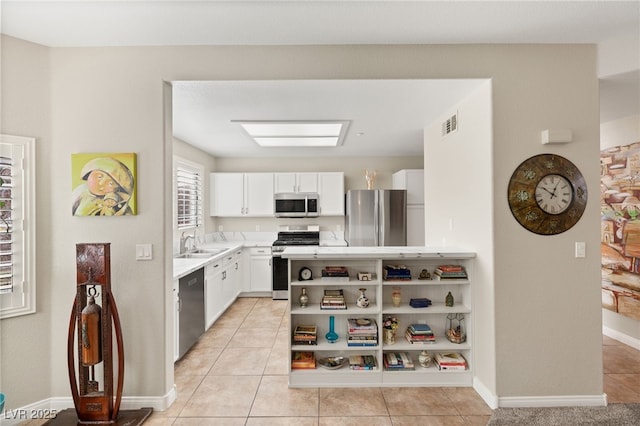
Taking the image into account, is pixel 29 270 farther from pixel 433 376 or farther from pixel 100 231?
pixel 433 376

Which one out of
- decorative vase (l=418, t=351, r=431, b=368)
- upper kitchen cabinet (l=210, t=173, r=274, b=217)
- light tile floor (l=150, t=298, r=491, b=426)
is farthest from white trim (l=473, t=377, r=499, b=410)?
upper kitchen cabinet (l=210, t=173, r=274, b=217)

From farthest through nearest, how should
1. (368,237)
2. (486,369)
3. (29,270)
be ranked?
(368,237) < (486,369) < (29,270)

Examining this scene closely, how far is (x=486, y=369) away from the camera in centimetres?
254

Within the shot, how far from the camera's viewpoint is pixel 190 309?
3.36 meters

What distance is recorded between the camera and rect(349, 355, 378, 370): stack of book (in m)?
2.73

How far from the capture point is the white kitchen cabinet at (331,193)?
5.62 metres

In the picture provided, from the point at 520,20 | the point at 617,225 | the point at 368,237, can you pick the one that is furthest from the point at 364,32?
the point at 617,225

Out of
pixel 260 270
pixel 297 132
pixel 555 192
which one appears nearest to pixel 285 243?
pixel 260 270

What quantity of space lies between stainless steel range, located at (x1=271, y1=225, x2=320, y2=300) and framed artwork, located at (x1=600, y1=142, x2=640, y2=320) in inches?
152

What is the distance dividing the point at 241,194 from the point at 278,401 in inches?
148

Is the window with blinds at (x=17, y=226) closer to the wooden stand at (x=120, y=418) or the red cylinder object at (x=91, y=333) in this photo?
the red cylinder object at (x=91, y=333)

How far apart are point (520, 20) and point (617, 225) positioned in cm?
280

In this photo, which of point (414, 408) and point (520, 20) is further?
point (414, 408)

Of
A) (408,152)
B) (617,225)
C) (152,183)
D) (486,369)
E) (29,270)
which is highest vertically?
(408,152)
